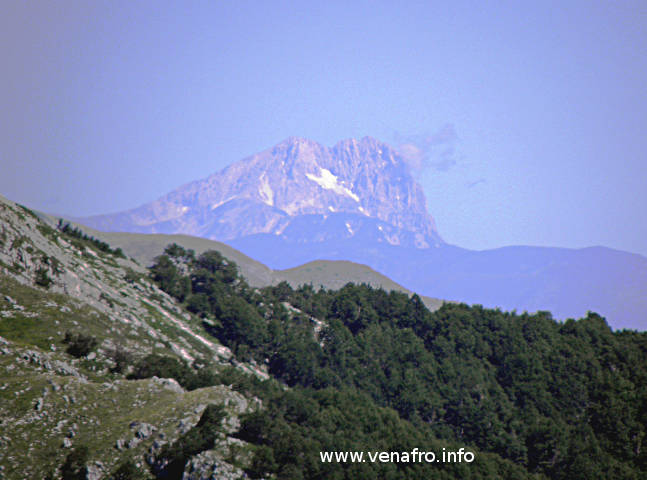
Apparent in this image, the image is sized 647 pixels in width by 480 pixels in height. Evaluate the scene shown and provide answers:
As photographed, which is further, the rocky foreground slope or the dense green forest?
the dense green forest

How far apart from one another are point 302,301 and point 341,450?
8974 centimetres

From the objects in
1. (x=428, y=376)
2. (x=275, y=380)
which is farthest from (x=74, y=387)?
(x=428, y=376)

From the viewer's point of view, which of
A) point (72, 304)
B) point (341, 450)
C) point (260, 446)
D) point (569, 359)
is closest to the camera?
point (260, 446)

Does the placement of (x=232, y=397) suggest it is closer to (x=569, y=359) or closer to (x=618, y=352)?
(x=569, y=359)

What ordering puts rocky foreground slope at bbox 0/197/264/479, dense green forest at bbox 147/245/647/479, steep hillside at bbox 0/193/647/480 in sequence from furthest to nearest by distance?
dense green forest at bbox 147/245/647/479, steep hillside at bbox 0/193/647/480, rocky foreground slope at bbox 0/197/264/479

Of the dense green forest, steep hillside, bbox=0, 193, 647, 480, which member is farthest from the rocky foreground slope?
the dense green forest

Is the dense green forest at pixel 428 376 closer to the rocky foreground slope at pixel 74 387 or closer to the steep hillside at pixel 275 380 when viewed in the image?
the steep hillside at pixel 275 380

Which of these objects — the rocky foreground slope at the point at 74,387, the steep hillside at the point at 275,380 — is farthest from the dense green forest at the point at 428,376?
the rocky foreground slope at the point at 74,387

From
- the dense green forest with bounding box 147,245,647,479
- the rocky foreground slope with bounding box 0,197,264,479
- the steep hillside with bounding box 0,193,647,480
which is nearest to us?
the rocky foreground slope with bounding box 0,197,264,479

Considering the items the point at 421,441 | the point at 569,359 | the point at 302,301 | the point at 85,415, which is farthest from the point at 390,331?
the point at 85,415

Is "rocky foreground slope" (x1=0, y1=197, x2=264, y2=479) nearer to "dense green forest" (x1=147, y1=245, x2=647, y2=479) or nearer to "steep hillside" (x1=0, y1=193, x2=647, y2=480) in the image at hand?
"steep hillside" (x1=0, y1=193, x2=647, y2=480)

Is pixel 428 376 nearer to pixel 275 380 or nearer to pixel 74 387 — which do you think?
pixel 275 380

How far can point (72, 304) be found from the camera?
232ft

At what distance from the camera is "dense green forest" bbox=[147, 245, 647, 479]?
259 feet
